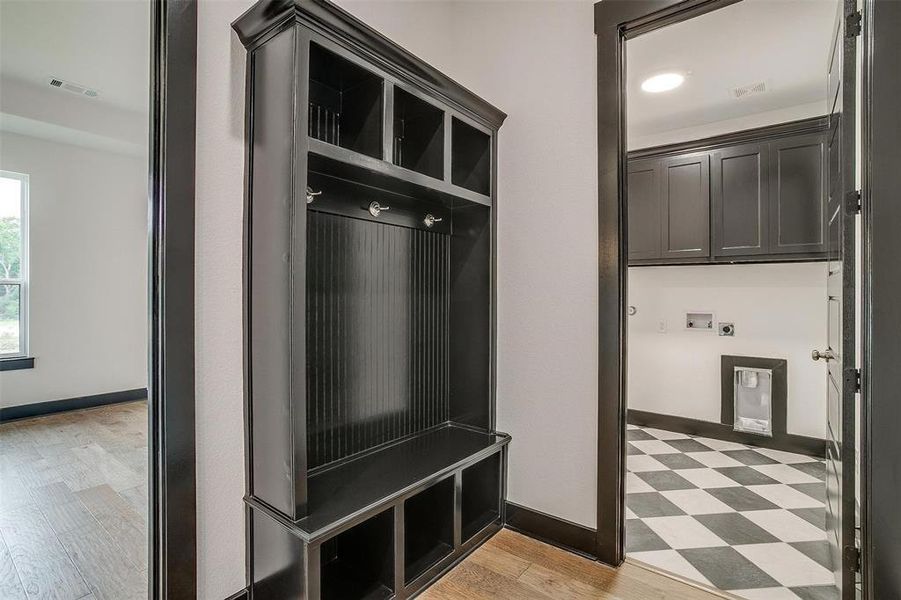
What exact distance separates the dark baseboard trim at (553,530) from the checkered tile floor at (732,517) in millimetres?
302

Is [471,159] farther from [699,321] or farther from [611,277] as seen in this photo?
[699,321]

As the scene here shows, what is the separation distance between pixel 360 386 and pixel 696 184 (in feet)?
11.2

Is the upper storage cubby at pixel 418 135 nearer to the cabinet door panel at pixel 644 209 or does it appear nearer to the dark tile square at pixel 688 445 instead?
the cabinet door panel at pixel 644 209

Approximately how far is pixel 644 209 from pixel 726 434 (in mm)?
2100

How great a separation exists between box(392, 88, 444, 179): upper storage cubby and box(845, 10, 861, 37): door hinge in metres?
1.51

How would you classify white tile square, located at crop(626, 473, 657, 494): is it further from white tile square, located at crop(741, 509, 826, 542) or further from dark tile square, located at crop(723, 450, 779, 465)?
dark tile square, located at crop(723, 450, 779, 465)

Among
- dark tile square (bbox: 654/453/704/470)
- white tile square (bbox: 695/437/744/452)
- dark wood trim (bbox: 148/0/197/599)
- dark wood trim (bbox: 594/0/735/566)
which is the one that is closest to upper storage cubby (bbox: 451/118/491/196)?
dark wood trim (bbox: 594/0/735/566)

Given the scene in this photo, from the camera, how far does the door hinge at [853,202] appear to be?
1.58 m

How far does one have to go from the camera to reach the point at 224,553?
156 centimetres

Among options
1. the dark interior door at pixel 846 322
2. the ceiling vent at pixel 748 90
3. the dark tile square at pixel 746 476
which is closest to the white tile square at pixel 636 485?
the dark tile square at pixel 746 476

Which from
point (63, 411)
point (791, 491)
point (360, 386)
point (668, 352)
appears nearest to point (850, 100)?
point (360, 386)

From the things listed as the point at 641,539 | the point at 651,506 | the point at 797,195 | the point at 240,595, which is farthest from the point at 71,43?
the point at 797,195

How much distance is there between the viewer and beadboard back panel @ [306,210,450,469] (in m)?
1.84

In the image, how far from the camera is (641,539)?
2332mm
